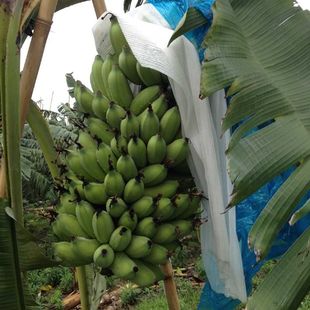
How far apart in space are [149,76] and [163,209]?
25 centimetres

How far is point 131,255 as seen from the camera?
0.91 meters

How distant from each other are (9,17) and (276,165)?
0.46 m

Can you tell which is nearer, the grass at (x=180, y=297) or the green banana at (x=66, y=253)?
the green banana at (x=66, y=253)

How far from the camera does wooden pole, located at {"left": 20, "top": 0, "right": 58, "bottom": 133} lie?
0.96 m

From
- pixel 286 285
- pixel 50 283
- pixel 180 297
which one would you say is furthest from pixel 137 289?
pixel 286 285

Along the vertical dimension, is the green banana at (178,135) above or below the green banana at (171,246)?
above

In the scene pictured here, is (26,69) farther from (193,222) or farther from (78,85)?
(193,222)

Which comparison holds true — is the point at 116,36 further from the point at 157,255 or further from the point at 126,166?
the point at 157,255

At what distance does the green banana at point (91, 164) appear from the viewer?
3.11ft

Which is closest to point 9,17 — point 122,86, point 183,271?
point 122,86

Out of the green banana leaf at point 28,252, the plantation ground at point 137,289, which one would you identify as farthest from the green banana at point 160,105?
the plantation ground at point 137,289

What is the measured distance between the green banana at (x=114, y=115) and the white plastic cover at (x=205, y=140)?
10 cm

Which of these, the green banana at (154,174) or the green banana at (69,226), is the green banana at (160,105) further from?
the green banana at (69,226)

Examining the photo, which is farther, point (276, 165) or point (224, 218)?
point (224, 218)
